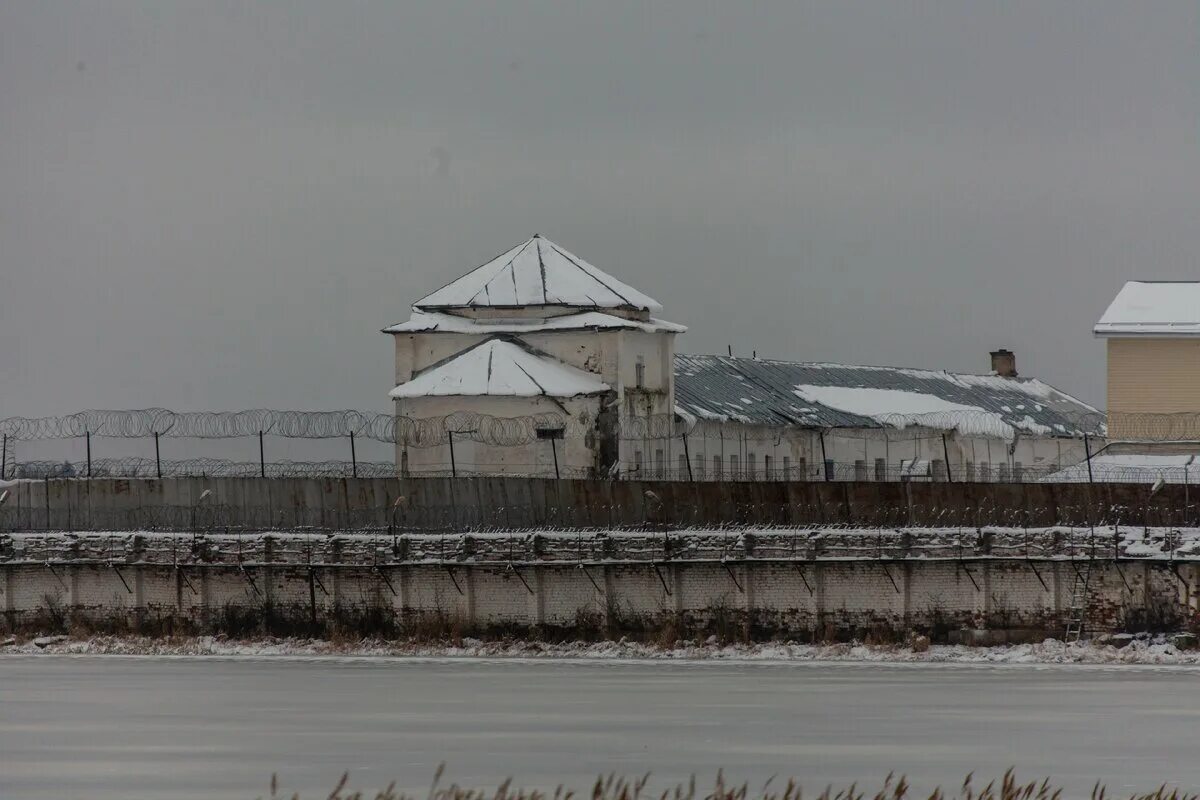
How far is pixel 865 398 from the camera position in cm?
7462

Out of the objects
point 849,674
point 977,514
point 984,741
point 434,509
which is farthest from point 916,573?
point 984,741

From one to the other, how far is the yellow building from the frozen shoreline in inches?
562

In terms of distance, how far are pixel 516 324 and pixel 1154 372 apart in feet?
48.9

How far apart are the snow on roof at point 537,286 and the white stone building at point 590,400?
41 mm

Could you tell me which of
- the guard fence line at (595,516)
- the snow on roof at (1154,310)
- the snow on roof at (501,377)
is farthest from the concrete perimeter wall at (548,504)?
the snow on roof at (1154,310)

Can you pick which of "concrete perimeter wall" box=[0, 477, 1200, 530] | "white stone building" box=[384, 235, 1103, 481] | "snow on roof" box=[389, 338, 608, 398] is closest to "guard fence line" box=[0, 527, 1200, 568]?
"concrete perimeter wall" box=[0, 477, 1200, 530]

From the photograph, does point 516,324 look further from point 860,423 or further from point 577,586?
point 577,586

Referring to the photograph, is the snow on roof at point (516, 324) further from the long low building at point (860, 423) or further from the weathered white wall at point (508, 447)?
the long low building at point (860, 423)

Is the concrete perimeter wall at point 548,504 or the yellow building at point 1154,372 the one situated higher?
the yellow building at point 1154,372

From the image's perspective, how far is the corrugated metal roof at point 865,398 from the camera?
67062 millimetres

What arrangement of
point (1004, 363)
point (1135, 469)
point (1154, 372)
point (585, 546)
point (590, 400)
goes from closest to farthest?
point (585, 546)
point (1135, 469)
point (1154, 372)
point (590, 400)
point (1004, 363)

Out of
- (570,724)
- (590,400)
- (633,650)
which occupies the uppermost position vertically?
(590,400)

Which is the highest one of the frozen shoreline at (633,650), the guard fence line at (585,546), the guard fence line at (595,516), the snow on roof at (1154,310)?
the snow on roof at (1154,310)

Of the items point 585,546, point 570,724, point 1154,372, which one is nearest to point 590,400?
point 1154,372
